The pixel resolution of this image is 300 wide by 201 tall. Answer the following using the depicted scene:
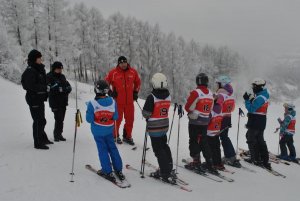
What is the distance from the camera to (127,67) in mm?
9570

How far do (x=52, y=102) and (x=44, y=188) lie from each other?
3.45 meters

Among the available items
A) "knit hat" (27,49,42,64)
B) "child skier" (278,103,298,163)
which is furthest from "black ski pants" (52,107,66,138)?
"child skier" (278,103,298,163)

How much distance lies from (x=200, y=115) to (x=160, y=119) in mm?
1215

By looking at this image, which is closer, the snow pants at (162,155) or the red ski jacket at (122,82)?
the snow pants at (162,155)

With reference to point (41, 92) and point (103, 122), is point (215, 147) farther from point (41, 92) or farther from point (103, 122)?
point (41, 92)

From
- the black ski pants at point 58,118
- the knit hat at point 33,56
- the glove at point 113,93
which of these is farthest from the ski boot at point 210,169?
the knit hat at point 33,56

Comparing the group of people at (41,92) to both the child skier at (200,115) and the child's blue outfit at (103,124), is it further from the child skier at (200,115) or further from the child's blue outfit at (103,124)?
the child skier at (200,115)

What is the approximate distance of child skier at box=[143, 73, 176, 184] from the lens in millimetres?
7012

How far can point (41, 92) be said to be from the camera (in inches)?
325

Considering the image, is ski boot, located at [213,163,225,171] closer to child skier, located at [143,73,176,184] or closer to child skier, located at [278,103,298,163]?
child skier, located at [143,73,176,184]

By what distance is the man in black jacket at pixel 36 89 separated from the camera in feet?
26.3

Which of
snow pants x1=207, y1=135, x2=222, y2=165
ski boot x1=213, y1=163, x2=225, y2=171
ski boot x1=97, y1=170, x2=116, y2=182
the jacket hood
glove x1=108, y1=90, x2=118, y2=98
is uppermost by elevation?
the jacket hood

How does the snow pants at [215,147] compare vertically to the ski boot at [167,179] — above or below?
above

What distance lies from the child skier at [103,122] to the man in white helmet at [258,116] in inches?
172
